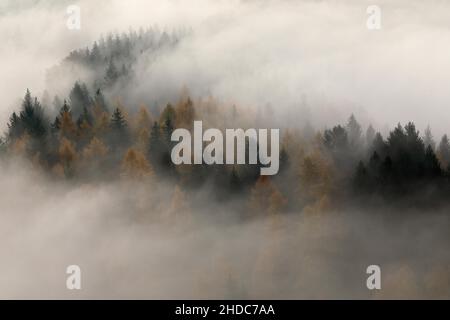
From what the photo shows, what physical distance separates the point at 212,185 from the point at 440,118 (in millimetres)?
3454

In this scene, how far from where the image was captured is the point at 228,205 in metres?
9.46

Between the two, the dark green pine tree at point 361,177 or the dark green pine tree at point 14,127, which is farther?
the dark green pine tree at point 361,177

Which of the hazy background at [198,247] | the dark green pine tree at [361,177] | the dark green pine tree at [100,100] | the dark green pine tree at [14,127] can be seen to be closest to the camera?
the hazy background at [198,247]

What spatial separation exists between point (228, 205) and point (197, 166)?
75 centimetres

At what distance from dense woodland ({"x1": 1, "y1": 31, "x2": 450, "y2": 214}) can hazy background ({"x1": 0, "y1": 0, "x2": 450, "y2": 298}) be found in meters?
0.20

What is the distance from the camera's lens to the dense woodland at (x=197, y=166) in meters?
9.32

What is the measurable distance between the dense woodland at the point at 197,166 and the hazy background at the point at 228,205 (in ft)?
0.65

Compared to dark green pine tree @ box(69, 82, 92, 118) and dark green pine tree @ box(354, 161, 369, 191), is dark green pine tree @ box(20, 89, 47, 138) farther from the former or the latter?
dark green pine tree @ box(354, 161, 369, 191)

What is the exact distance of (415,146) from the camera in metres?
9.39

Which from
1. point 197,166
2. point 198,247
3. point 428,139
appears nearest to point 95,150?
point 197,166

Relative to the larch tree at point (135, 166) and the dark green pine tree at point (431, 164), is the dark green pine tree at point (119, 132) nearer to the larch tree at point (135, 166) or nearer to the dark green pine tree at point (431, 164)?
the larch tree at point (135, 166)

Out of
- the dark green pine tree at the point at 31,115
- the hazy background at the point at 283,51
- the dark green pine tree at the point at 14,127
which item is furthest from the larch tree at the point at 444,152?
the dark green pine tree at the point at 14,127

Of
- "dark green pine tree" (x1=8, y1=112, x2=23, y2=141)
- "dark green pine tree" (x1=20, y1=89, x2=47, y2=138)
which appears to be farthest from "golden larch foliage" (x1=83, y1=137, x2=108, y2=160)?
"dark green pine tree" (x1=8, y1=112, x2=23, y2=141)

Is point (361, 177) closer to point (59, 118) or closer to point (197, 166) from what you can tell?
point (197, 166)
